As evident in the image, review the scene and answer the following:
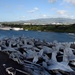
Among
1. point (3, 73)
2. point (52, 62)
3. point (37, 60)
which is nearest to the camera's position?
point (3, 73)

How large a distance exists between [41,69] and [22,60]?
6.94m

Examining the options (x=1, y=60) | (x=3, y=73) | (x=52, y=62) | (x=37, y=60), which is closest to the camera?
(x=3, y=73)

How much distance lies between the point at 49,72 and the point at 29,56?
338 inches

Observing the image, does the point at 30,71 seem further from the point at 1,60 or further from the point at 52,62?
the point at 1,60

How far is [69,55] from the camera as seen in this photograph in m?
37.1

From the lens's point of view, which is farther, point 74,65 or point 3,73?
point 74,65

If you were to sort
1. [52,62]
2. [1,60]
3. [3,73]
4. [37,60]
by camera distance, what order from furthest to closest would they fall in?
[1,60] < [37,60] < [52,62] < [3,73]

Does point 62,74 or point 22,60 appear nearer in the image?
point 62,74

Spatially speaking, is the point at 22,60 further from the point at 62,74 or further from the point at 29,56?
the point at 62,74

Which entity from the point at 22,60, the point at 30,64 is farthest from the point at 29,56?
the point at 30,64

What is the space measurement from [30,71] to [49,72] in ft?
7.30

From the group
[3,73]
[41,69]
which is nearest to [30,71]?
[41,69]

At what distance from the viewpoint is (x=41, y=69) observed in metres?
29.5

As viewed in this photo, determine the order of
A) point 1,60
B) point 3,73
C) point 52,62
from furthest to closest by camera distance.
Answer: point 1,60
point 52,62
point 3,73
